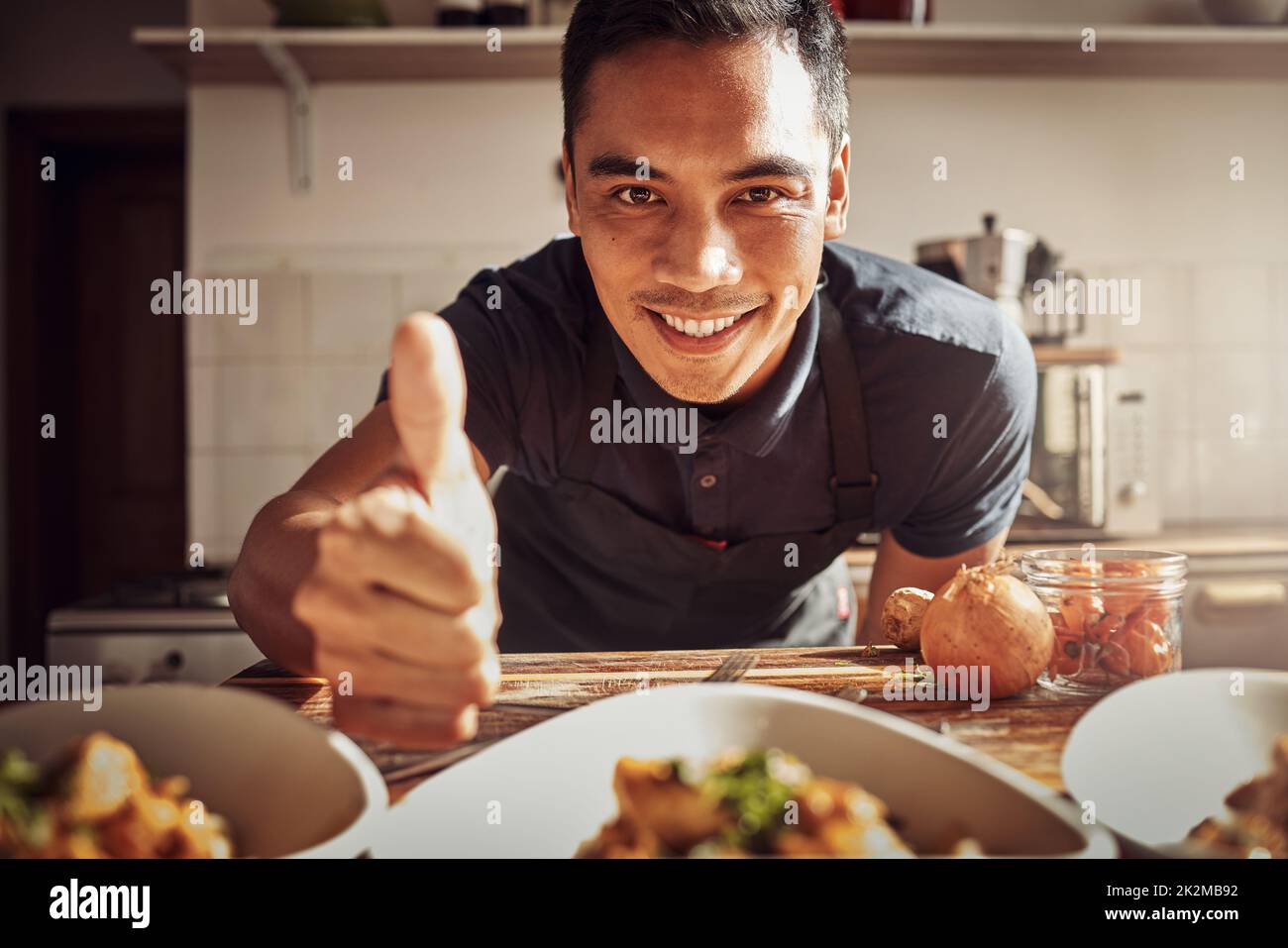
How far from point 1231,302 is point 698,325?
1578 millimetres

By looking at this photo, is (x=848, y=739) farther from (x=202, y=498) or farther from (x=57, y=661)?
(x=202, y=498)

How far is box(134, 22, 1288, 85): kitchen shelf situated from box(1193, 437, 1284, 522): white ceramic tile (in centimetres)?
A: 66

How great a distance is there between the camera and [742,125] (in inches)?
21.1

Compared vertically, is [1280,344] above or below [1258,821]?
above

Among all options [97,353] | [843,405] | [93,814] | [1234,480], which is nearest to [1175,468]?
[1234,480]

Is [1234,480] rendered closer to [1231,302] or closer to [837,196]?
[1231,302]

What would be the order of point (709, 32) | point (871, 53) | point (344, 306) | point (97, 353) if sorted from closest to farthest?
point (709, 32) → point (871, 53) → point (344, 306) → point (97, 353)

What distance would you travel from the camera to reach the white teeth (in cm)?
60

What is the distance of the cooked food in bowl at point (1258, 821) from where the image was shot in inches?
11.4

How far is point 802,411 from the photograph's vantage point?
80 centimetres

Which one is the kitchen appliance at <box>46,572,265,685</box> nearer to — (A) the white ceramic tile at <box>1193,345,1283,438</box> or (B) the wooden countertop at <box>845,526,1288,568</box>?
(B) the wooden countertop at <box>845,526,1288,568</box>

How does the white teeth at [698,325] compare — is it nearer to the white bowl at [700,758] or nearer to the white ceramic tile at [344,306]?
the white bowl at [700,758]

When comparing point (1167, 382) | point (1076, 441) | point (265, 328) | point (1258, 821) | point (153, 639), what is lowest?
point (153, 639)
